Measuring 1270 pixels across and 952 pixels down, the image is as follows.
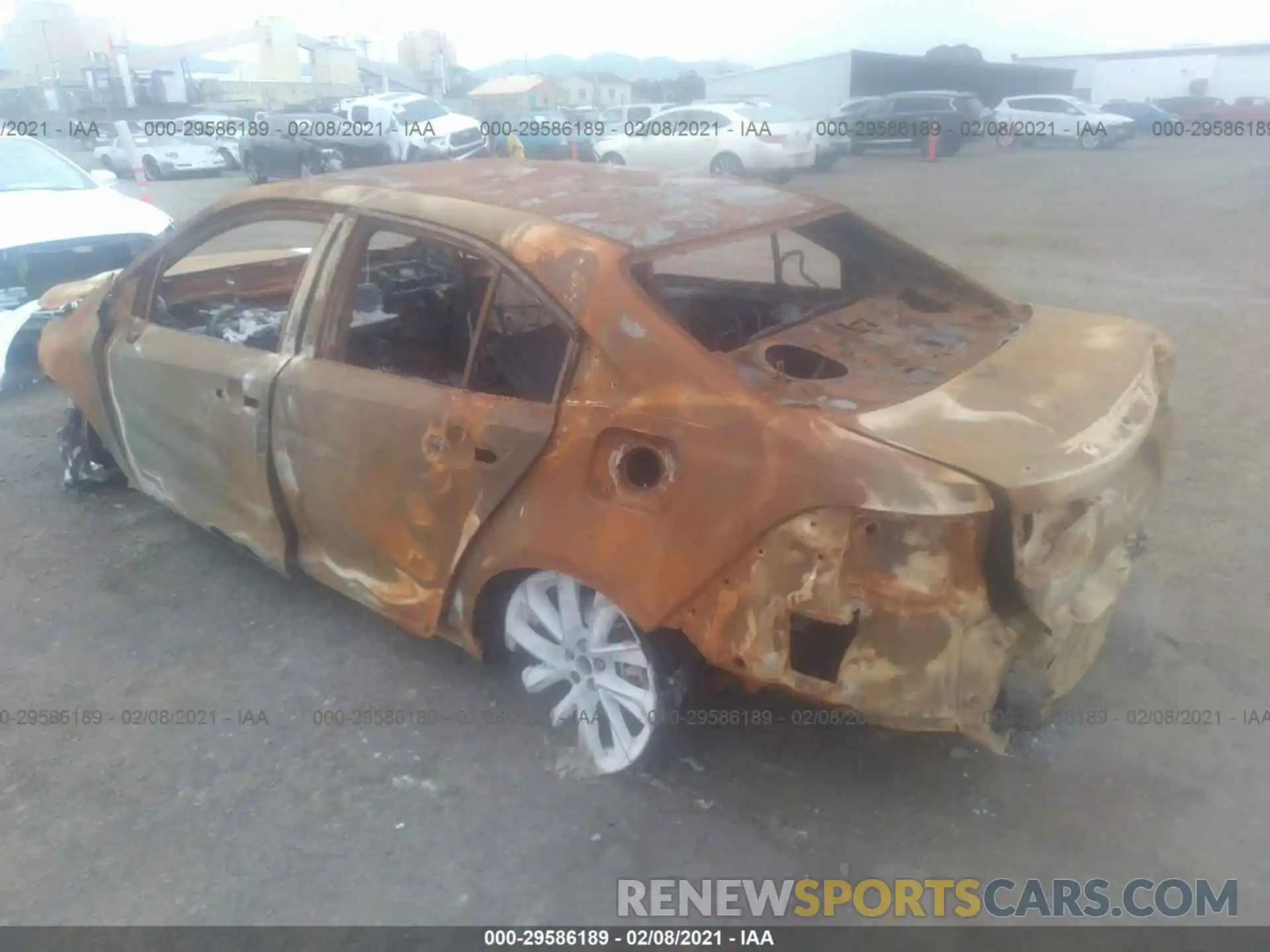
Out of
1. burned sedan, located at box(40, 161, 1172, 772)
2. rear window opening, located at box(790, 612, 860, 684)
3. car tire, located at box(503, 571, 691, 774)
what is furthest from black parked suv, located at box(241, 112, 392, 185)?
rear window opening, located at box(790, 612, 860, 684)

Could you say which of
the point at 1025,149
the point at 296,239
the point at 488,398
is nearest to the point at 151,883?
the point at 488,398

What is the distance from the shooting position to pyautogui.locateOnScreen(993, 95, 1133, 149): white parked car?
2247 centimetres

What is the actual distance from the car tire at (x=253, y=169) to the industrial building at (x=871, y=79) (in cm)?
1214

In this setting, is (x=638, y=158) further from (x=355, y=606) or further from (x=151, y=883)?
(x=151, y=883)

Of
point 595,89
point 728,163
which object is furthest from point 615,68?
point 728,163

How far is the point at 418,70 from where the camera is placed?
44.2 m

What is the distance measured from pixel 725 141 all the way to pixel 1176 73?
27.6 metres

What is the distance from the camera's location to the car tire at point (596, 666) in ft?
8.00

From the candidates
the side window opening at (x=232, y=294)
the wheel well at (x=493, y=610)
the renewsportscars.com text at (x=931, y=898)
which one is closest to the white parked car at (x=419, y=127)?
the side window opening at (x=232, y=294)

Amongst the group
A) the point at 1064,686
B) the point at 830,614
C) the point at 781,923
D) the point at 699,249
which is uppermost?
→ the point at 699,249

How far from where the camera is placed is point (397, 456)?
8.62ft

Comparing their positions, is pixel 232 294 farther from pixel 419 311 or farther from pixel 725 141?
pixel 725 141

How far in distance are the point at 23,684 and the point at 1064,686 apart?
→ 3219 millimetres

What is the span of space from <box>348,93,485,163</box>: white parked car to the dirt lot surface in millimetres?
15513
